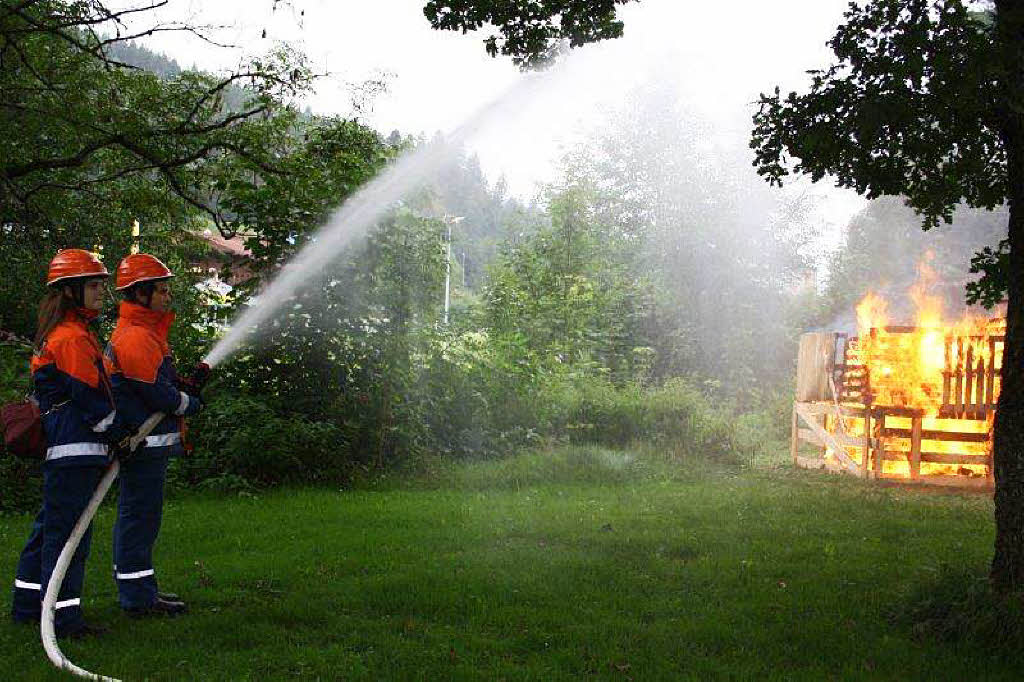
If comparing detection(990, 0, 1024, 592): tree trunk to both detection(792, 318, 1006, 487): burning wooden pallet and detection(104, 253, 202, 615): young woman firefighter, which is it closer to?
detection(104, 253, 202, 615): young woman firefighter

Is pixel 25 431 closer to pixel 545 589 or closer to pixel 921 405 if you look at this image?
pixel 545 589

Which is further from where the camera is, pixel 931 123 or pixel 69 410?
pixel 931 123

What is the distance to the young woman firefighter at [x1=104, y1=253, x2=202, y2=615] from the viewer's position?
5.54 meters

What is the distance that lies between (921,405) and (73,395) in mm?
11956

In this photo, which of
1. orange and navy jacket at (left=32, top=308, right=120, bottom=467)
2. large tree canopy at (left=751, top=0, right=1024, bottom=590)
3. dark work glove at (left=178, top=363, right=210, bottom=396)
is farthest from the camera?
dark work glove at (left=178, top=363, right=210, bottom=396)

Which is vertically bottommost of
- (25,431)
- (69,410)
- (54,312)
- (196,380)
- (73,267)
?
(25,431)

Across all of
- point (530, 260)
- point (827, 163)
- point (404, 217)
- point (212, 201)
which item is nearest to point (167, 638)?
point (827, 163)

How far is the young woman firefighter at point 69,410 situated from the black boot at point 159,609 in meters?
0.36

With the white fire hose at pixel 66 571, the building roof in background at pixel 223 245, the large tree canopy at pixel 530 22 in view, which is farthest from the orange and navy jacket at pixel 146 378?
the building roof in background at pixel 223 245

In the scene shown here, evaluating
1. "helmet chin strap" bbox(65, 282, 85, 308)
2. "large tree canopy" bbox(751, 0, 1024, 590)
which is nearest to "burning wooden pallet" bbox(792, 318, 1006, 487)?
"large tree canopy" bbox(751, 0, 1024, 590)

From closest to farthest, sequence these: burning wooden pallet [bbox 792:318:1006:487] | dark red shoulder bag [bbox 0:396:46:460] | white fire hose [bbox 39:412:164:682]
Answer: white fire hose [bbox 39:412:164:682] < dark red shoulder bag [bbox 0:396:46:460] < burning wooden pallet [bbox 792:318:1006:487]

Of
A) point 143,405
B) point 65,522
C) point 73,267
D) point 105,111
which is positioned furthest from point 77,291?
point 105,111

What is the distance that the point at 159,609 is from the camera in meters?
5.76

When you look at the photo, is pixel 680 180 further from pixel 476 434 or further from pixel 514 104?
pixel 514 104
